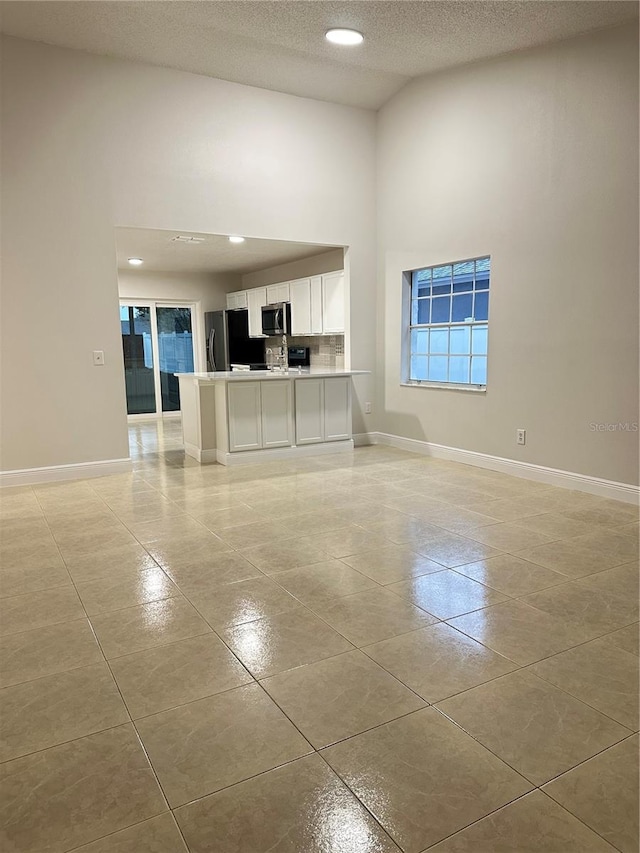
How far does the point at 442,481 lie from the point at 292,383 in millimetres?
1889

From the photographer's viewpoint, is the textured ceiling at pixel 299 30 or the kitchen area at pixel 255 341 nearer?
the textured ceiling at pixel 299 30

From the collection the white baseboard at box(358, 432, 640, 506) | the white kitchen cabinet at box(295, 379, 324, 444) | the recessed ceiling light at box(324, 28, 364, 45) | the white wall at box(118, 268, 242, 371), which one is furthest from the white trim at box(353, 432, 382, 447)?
the white wall at box(118, 268, 242, 371)

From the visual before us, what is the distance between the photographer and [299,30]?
445 centimetres

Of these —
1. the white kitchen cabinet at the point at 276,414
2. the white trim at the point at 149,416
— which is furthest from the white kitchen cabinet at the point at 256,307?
the white kitchen cabinet at the point at 276,414

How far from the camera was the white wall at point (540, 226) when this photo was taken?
4098 millimetres

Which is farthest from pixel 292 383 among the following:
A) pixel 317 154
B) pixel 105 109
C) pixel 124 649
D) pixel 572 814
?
pixel 572 814

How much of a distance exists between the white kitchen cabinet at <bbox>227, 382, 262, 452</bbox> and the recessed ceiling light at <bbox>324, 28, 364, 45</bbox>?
2.91 meters

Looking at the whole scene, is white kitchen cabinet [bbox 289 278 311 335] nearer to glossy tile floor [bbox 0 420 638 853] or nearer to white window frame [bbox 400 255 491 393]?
white window frame [bbox 400 255 491 393]

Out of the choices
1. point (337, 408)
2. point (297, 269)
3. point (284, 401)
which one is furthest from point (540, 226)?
point (297, 269)

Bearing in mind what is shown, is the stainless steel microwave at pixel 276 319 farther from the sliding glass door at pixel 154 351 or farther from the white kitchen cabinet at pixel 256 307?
the sliding glass door at pixel 154 351

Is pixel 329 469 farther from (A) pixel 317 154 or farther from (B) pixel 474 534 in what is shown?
(A) pixel 317 154

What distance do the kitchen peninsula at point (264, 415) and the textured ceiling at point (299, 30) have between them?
8.96ft

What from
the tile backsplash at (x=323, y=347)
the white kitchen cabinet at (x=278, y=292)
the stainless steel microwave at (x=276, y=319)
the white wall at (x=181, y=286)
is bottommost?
the tile backsplash at (x=323, y=347)

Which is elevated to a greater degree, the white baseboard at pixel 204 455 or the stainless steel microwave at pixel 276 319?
the stainless steel microwave at pixel 276 319
